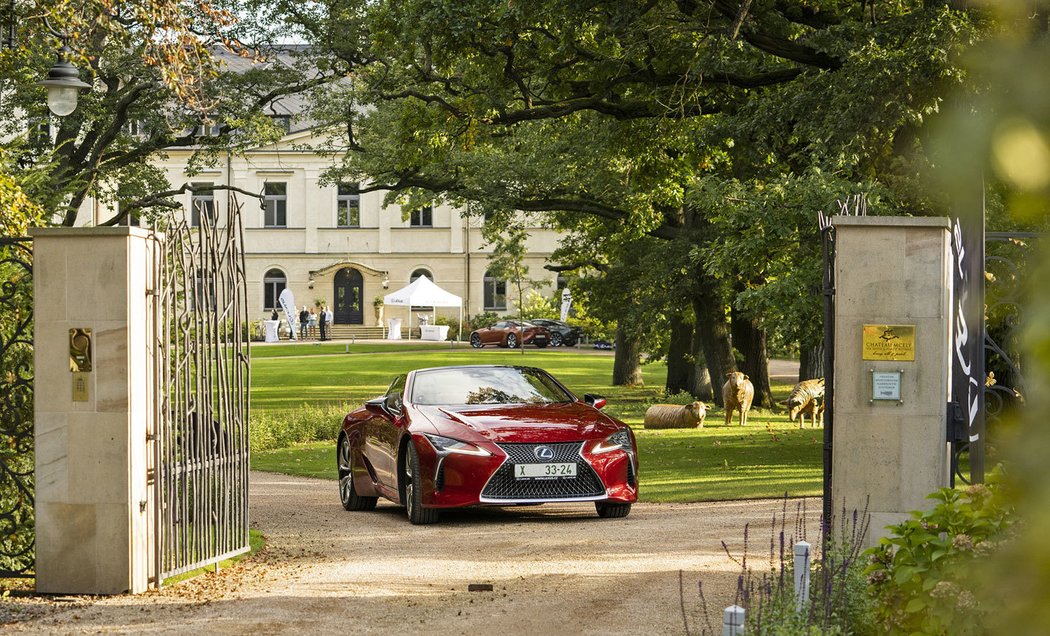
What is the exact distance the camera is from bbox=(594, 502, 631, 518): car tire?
41.7ft

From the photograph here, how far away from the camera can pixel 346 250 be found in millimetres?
75688

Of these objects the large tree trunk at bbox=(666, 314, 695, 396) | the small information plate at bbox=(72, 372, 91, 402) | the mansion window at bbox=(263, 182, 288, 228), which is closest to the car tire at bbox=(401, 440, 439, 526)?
the small information plate at bbox=(72, 372, 91, 402)

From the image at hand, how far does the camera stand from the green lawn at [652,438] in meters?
16.8

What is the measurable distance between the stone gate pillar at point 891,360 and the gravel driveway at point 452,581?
3.71 feet

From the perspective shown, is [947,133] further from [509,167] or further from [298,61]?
[509,167]

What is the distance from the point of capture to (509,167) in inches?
1224

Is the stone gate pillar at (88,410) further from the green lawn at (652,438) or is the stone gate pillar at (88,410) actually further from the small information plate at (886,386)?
the green lawn at (652,438)

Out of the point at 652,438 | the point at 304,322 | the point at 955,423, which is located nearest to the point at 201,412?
the point at 955,423

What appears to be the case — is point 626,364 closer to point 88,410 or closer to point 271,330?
point 271,330

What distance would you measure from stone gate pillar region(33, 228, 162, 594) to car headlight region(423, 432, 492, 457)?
397 cm

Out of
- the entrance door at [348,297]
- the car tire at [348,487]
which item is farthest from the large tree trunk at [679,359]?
the entrance door at [348,297]

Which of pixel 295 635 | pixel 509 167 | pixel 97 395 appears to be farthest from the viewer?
pixel 509 167

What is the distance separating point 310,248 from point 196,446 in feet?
220

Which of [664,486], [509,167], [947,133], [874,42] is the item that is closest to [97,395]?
[947,133]
